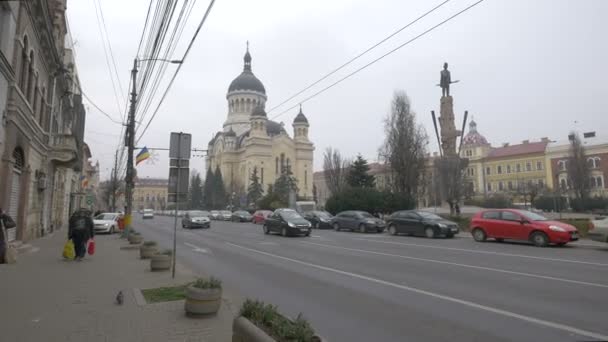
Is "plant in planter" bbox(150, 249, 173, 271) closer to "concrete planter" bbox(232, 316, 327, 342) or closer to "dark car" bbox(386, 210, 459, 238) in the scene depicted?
"concrete planter" bbox(232, 316, 327, 342)

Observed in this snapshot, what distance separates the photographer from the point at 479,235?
18.7 metres

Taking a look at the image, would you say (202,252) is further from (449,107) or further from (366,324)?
(449,107)

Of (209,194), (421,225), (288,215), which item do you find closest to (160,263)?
(288,215)

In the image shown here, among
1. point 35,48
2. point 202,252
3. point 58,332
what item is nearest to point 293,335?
point 58,332

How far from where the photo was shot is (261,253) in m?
14.8

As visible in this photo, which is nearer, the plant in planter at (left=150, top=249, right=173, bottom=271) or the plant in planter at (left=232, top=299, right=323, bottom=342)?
the plant in planter at (left=232, top=299, right=323, bottom=342)

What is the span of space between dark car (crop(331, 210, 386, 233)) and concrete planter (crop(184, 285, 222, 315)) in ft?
71.1

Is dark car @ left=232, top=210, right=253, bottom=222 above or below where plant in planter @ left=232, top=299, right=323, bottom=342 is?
above

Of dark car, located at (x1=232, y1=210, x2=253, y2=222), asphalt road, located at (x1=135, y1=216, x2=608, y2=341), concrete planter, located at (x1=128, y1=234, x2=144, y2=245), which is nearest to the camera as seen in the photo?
asphalt road, located at (x1=135, y1=216, x2=608, y2=341)

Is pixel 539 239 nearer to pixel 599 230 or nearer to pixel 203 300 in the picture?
pixel 599 230

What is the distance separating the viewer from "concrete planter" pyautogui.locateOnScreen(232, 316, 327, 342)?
3781mm

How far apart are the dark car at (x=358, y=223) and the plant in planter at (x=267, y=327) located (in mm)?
23038

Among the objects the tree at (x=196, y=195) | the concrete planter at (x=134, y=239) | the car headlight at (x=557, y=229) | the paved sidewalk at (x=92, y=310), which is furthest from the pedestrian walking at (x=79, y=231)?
the tree at (x=196, y=195)

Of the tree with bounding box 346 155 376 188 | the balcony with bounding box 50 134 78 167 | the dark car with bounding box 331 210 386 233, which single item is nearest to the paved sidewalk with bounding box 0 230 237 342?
the balcony with bounding box 50 134 78 167
